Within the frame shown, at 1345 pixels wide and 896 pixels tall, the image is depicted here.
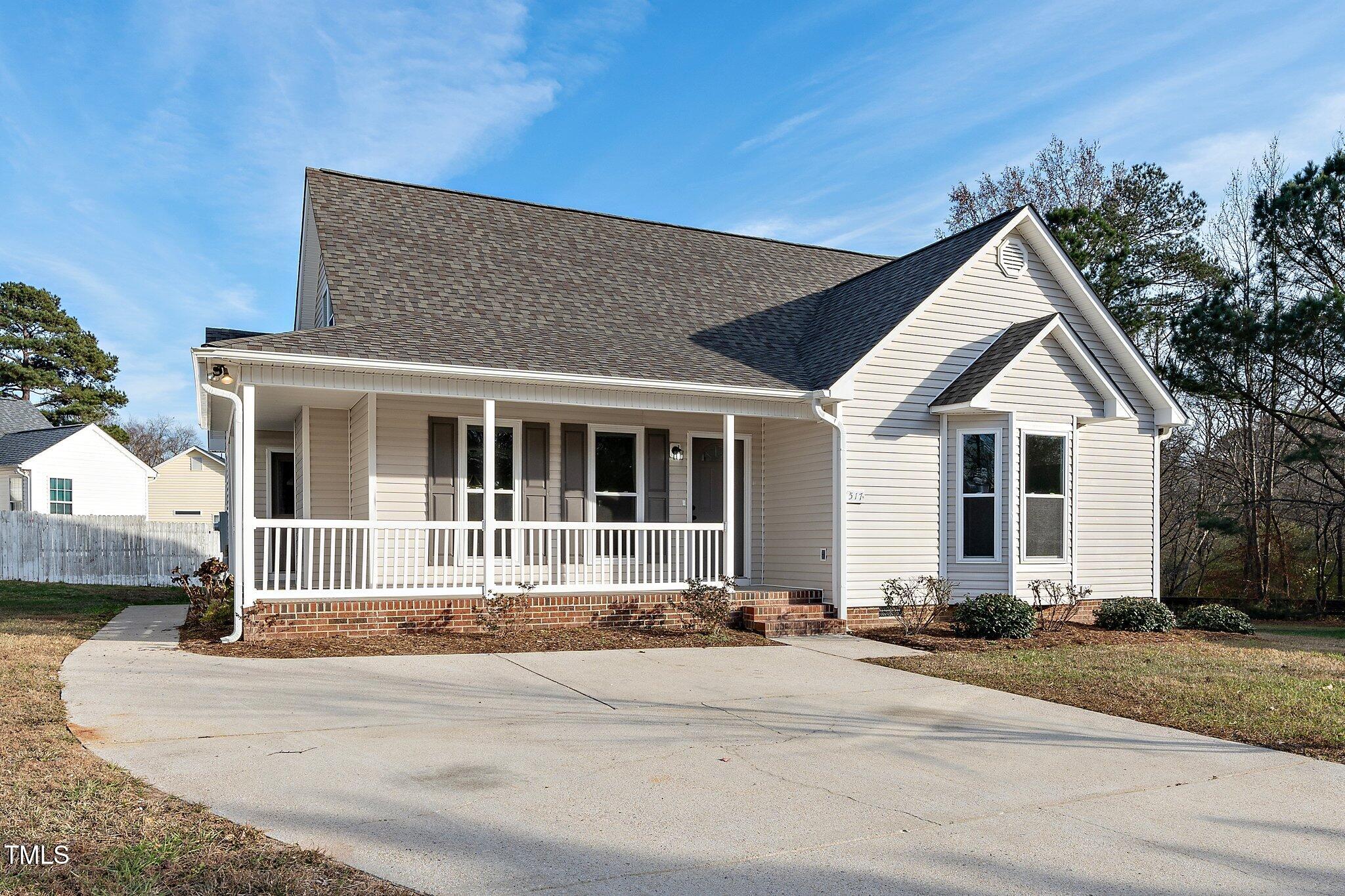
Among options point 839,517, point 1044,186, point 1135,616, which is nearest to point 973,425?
point 839,517

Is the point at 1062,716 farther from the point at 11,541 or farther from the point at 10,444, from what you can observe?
the point at 10,444

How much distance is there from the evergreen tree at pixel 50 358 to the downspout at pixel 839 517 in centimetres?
4136

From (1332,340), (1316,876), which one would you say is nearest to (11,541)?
(1316,876)

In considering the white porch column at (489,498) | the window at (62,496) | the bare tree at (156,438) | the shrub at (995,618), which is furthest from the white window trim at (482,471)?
the bare tree at (156,438)

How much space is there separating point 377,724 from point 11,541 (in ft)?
65.0

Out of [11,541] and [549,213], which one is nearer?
[549,213]

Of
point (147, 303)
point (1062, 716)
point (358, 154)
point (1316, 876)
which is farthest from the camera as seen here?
point (147, 303)

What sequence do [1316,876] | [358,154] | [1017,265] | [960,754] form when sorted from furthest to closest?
[358,154] < [1017,265] < [960,754] < [1316,876]

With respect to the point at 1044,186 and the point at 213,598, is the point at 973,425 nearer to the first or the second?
the point at 213,598

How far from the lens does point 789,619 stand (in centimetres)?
1222

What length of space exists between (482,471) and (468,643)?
334cm

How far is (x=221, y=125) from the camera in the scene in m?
16.2

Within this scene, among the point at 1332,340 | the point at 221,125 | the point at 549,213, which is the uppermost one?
the point at 221,125

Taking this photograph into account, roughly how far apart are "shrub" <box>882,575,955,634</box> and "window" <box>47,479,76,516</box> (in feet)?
90.7
